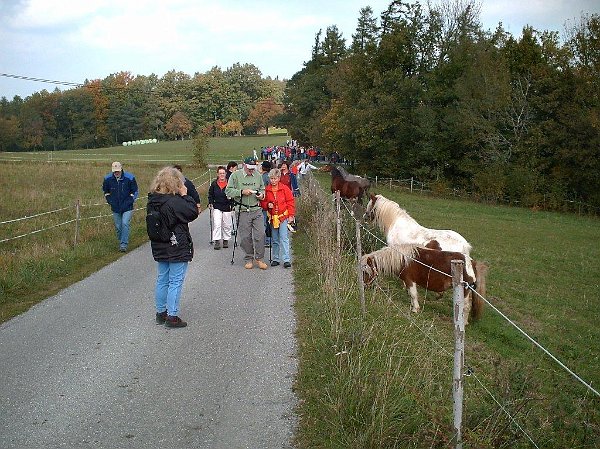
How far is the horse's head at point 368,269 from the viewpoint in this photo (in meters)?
8.53

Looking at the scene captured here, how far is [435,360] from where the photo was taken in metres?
5.39

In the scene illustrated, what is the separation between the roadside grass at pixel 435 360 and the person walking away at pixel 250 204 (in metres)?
0.85

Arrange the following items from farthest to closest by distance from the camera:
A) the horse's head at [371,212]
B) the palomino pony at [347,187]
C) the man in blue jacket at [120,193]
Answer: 1. the palomino pony at [347,187]
2. the man in blue jacket at [120,193]
3. the horse's head at [371,212]

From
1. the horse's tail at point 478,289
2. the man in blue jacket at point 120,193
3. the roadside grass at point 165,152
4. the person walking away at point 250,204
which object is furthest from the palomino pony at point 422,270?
the roadside grass at point 165,152

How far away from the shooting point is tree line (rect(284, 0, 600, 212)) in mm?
33406

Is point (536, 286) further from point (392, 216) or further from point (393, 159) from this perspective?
point (393, 159)

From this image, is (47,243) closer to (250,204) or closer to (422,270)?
(250,204)

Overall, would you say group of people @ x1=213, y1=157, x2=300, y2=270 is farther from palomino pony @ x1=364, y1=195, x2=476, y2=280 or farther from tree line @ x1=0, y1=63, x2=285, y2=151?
tree line @ x1=0, y1=63, x2=285, y2=151

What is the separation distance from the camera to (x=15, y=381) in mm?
5199

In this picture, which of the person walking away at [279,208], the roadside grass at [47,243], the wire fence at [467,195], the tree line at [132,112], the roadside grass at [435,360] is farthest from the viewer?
the tree line at [132,112]

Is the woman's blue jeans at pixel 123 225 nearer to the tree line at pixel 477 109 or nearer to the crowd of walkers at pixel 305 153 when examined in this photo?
the tree line at pixel 477 109

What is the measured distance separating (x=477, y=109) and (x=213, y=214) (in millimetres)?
26986

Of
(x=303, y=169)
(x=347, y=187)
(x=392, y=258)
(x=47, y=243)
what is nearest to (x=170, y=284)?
(x=392, y=258)

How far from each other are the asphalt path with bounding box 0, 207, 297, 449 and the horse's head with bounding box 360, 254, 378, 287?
115cm
